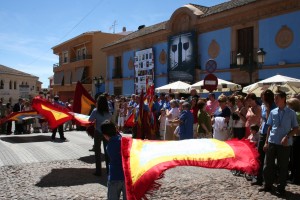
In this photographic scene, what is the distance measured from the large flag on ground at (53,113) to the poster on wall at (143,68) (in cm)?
1536

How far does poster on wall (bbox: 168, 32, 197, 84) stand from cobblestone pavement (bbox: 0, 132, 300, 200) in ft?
46.4

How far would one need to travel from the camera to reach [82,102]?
11.1 m

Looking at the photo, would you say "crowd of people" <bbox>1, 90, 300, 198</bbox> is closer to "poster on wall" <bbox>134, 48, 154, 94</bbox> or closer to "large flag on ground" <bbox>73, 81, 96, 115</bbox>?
"large flag on ground" <bbox>73, 81, 96, 115</bbox>

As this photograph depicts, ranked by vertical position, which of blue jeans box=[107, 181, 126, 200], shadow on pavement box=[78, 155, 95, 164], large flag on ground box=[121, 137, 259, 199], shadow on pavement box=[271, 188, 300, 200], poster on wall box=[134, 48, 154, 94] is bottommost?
shadow on pavement box=[271, 188, 300, 200]

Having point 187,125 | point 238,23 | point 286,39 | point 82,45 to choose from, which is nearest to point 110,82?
point 82,45

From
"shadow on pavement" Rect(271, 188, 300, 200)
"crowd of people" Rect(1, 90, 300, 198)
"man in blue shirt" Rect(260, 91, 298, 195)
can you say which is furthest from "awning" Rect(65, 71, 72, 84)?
"shadow on pavement" Rect(271, 188, 300, 200)

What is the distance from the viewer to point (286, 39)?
17.4m

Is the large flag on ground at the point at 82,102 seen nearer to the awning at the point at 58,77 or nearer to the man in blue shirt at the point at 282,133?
the man in blue shirt at the point at 282,133

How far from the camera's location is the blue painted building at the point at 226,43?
57.2 ft

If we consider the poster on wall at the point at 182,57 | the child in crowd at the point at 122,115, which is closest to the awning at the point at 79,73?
the poster on wall at the point at 182,57

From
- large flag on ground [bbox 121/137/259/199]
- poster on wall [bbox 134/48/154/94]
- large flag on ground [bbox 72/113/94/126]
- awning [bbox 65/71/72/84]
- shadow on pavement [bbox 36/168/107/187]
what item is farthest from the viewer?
awning [bbox 65/71/72/84]

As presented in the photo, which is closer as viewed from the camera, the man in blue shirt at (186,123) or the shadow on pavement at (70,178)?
the shadow on pavement at (70,178)

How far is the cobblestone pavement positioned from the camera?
6160 mm

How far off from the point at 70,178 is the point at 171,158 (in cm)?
389
